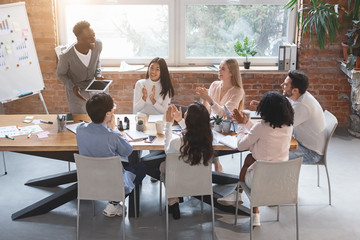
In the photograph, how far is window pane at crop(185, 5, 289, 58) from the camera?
6031 millimetres

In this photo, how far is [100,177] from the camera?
3209 millimetres

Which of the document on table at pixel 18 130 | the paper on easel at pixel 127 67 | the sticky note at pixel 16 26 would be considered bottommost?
the document on table at pixel 18 130

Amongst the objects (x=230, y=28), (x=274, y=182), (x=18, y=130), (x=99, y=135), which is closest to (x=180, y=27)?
(x=230, y=28)

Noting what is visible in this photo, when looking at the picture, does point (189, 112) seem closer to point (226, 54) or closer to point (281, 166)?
point (281, 166)

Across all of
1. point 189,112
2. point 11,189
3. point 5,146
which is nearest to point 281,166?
point 189,112

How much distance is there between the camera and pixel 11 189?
4.32 m

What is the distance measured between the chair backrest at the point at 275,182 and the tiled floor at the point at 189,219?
458 millimetres

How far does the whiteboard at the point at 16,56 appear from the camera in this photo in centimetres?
522

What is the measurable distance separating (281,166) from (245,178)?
0.44 m

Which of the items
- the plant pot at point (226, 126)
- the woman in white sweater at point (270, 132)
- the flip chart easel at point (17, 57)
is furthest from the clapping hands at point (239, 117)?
the flip chart easel at point (17, 57)

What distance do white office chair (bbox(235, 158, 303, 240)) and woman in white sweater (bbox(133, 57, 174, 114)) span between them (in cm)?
160

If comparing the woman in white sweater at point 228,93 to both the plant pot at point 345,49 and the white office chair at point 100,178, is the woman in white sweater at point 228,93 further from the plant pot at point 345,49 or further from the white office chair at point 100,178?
the plant pot at point 345,49

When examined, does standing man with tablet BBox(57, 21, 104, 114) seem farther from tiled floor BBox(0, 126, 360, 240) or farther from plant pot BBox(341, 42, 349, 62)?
plant pot BBox(341, 42, 349, 62)

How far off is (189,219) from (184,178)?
66 cm
